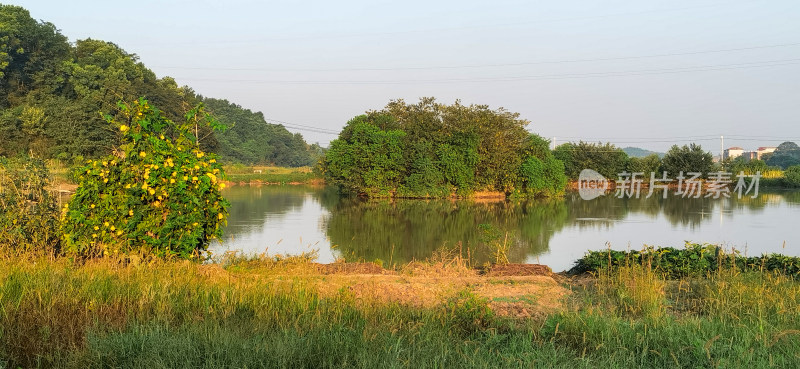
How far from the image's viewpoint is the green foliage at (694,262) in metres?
8.54

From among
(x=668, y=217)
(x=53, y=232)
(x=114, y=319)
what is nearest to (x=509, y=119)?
(x=668, y=217)

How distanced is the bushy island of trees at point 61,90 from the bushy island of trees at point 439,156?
12.7 metres

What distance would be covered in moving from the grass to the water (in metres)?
4.58

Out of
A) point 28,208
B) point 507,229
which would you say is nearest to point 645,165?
point 507,229

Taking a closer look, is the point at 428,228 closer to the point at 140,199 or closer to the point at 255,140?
the point at 140,199

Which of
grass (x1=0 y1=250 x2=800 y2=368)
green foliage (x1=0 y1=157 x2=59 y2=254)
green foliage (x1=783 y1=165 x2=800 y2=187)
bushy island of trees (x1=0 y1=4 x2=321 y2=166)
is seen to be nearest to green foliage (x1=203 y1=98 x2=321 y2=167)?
bushy island of trees (x1=0 y1=4 x2=321 y2=166)

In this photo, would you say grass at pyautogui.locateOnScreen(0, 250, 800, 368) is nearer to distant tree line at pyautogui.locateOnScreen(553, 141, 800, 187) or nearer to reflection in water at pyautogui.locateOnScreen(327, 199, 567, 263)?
reflection in water at pyautogui.locateOnScreen(327, 199, 567, 263)

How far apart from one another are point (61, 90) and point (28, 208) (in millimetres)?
58739

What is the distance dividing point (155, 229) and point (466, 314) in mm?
4488

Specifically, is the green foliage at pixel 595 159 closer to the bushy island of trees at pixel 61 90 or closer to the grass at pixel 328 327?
the bushy island of trees at pixel 61 90

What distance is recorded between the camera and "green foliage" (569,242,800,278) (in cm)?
854

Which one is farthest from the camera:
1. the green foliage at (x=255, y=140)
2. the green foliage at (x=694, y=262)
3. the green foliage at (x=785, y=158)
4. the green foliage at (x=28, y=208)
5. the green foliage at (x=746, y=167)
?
the green foliage at (x=255, y=140)

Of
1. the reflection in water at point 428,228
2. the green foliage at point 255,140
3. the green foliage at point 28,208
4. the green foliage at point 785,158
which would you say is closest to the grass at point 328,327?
the green foliage at point 28,208

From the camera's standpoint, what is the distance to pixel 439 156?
1460 inches
